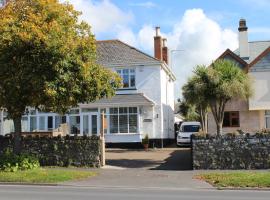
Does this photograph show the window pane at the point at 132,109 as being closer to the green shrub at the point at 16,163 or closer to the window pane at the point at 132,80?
the window pane at the point at 132,80

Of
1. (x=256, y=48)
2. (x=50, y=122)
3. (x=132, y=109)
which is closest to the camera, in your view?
(x=256, y=48)

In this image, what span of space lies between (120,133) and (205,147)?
16.2 meters

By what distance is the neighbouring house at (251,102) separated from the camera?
1219 inches

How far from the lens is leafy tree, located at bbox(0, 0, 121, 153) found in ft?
58.8

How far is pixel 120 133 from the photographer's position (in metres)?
36.7

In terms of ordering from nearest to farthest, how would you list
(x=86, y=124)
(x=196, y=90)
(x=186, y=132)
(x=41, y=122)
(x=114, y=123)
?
(x=196, y=90) < (x=114, y=123) < (x=86, y=124) < (x=186, y=132) < (x=41, y=122)

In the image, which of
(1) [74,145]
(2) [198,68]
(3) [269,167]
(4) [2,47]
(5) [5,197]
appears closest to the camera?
(5) [5,197]

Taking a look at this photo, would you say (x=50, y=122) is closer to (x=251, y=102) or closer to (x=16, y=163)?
(x=251, y=102)

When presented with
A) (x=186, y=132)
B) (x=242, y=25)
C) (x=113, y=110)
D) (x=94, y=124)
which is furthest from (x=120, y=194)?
(x=186, y=132)

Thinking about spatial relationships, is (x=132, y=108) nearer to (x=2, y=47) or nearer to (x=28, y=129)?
(x=28, y=129)

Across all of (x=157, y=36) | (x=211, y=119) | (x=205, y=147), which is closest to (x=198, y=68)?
(x=205, y=147)

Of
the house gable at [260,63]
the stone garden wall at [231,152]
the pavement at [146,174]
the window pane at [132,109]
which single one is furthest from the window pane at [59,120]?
the stone garden wall at [231,152]

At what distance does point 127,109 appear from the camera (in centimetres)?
3662

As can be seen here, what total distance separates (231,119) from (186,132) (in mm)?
6069
